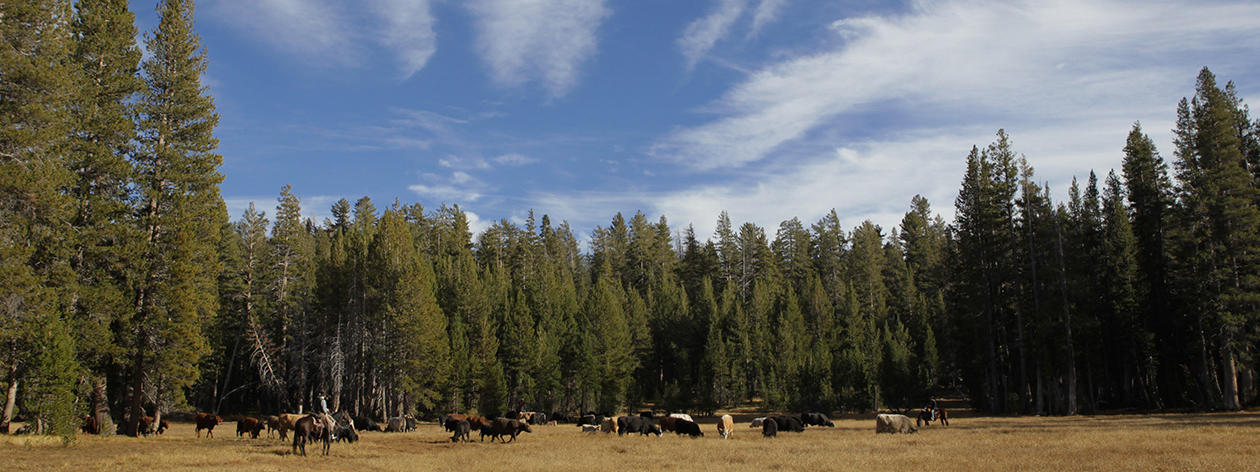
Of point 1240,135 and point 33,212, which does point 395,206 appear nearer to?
point 33,212

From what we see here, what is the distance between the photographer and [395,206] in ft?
320

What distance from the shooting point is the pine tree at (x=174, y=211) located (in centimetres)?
2903

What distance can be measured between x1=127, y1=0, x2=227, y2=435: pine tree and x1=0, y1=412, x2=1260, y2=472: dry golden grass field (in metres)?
4.08

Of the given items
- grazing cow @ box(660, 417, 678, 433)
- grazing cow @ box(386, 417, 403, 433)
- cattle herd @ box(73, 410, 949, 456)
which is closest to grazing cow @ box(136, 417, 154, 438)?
cattle herd @ box(73, 410, 949, 456)

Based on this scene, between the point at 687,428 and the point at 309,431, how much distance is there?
1638cm

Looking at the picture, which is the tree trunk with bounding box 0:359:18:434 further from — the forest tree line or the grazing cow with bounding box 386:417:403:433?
the grazing cow with bounding box 386:417:403:433

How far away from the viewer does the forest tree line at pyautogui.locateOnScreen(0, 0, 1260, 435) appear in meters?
25.5

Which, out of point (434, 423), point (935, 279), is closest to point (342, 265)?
point (434, 423)

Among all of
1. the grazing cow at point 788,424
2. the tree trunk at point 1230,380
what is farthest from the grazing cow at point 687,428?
the tree trunk at point 1230,380

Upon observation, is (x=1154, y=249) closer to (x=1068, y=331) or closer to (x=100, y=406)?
(x=1068, y=331)

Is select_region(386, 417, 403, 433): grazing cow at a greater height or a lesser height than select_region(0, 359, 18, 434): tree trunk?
lesser

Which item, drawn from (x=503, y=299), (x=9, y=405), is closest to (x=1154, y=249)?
(x=503, y=299)

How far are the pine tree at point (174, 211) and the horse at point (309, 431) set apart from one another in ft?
36.6

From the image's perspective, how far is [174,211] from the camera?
30266 millimetres
